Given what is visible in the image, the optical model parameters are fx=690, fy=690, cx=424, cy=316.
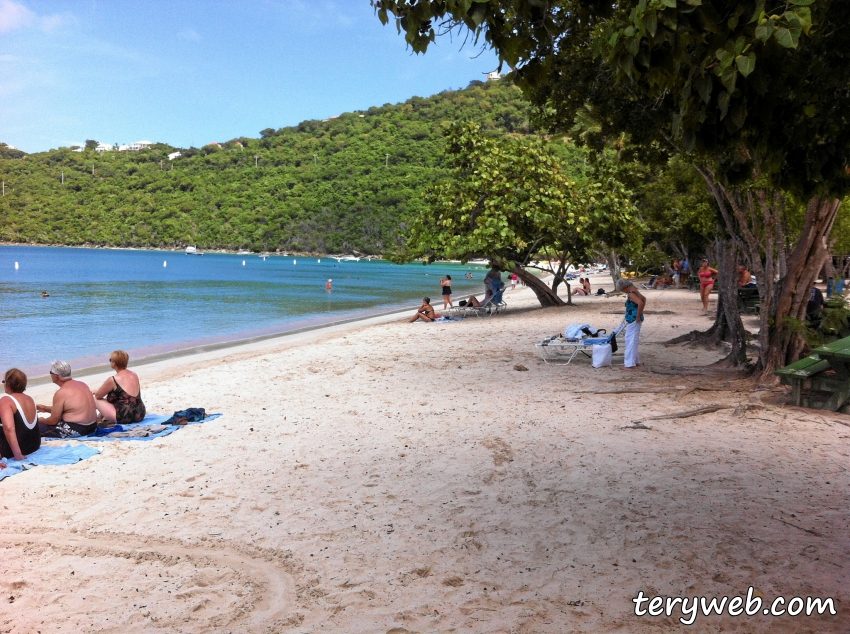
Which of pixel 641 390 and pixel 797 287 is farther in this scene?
pixel 641 390

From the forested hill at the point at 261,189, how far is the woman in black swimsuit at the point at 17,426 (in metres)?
100

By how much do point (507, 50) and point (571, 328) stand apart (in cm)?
755

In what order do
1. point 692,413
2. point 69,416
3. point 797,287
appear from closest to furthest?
1. point 69,416
2. point 692,413
3. point 797,287

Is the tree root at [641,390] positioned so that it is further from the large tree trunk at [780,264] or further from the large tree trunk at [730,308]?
the large tree trunk at [730,308]

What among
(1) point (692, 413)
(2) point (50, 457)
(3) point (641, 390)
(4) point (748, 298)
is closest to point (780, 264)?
(3) point (641, 390)

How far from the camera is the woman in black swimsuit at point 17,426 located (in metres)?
5.71

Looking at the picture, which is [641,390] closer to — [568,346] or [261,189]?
[568,346]

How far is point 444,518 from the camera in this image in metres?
4.36

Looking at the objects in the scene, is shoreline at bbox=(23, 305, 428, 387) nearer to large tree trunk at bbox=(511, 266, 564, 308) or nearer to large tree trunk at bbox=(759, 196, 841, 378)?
large tree trunk at bbox=(511, 266, 564, 308)

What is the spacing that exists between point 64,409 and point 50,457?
2.75 feet

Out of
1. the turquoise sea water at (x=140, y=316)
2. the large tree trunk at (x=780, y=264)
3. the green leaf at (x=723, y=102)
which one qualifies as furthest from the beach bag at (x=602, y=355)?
the turquoise sea water at (x=140, y=316)

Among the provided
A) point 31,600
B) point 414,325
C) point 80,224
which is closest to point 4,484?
point 31,600

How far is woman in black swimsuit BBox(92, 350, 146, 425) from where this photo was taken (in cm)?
706

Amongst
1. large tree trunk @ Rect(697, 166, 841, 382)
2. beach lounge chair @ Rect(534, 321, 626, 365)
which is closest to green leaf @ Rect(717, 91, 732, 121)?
large tree trunk @ Rect(697, 166, 841, 382)
